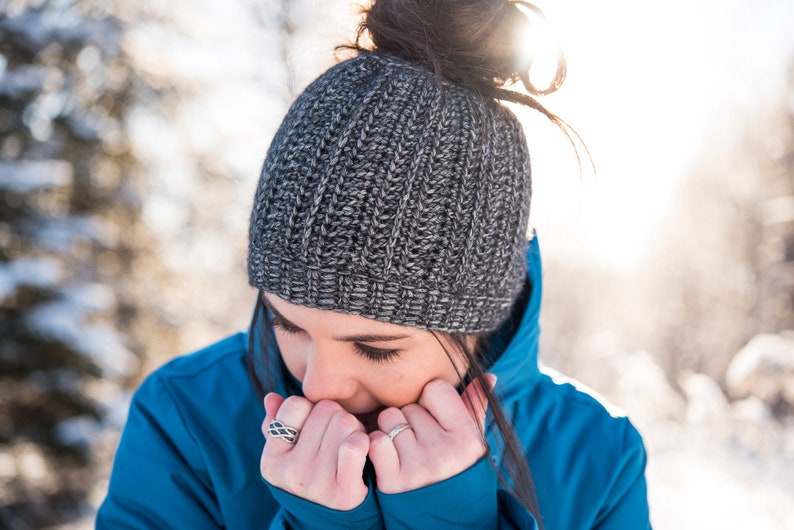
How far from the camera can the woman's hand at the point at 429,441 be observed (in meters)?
1.39

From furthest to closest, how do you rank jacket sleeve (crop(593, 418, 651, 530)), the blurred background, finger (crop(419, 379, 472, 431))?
1. the blurred background
2. jacket sleeve (crop(593, 418, 651, 530))
3. finger (crop(419, 379, 472, 431))

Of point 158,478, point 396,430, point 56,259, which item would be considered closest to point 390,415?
point 396,430

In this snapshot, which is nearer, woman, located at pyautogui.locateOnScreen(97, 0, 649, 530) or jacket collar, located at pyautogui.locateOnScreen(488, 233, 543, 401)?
woman, located at pyautogui.locateOnScreen(97, 0, 649, 530)

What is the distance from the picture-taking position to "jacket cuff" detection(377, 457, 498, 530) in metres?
1.37

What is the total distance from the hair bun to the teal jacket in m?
0.58

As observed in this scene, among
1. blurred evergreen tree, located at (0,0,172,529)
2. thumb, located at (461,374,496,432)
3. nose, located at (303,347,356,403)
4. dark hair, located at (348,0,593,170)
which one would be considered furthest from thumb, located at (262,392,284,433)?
blurred evergreen tree, located at (0,0,172,529)

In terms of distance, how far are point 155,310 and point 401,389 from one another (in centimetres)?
432

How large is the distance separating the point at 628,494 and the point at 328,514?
0.91m

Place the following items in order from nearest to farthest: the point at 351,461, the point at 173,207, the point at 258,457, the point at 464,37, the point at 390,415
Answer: the point at 351,461, the point at 390,415, the point at 464,37, the point at 258,457, the point at 173,207

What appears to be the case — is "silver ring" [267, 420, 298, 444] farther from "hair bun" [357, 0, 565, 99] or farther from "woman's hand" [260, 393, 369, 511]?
"hair bun" [357, 0, 565, 99]

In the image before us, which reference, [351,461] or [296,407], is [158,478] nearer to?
[296,407]

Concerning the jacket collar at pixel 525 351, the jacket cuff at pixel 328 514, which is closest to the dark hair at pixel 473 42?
the jacket collar at pixel 525 351

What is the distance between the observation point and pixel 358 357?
4.67ft

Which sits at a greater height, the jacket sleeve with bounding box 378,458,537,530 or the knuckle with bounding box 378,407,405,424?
the knuckle with bounding box 378,407,405,424
